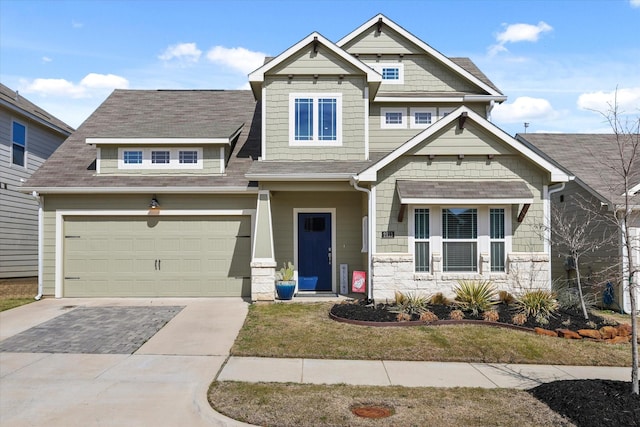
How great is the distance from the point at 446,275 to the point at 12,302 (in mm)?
11287

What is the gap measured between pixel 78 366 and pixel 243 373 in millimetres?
2599

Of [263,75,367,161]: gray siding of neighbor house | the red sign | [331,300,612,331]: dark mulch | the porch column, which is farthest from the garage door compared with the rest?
[331,300,612,331]: dark mulch

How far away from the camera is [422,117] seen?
15914mm

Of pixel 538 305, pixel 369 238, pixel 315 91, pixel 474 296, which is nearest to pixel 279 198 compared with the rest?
pixel 315 91

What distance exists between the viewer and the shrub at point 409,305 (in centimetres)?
1052

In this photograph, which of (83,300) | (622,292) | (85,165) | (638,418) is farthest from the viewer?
(85,165)

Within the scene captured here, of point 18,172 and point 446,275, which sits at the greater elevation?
point 18,172

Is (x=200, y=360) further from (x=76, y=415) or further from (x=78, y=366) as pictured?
(x=76, y=415)

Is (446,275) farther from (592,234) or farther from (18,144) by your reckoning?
(18,144)

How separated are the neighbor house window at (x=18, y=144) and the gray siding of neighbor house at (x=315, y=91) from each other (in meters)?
9.85

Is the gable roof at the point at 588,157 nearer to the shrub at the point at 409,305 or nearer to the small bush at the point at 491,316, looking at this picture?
the small bush at the point at 491,316

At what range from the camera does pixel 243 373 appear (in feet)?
23.5

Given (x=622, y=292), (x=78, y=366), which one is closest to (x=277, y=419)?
(x=78, y=366)

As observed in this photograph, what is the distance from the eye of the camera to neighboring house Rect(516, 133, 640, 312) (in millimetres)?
12195
